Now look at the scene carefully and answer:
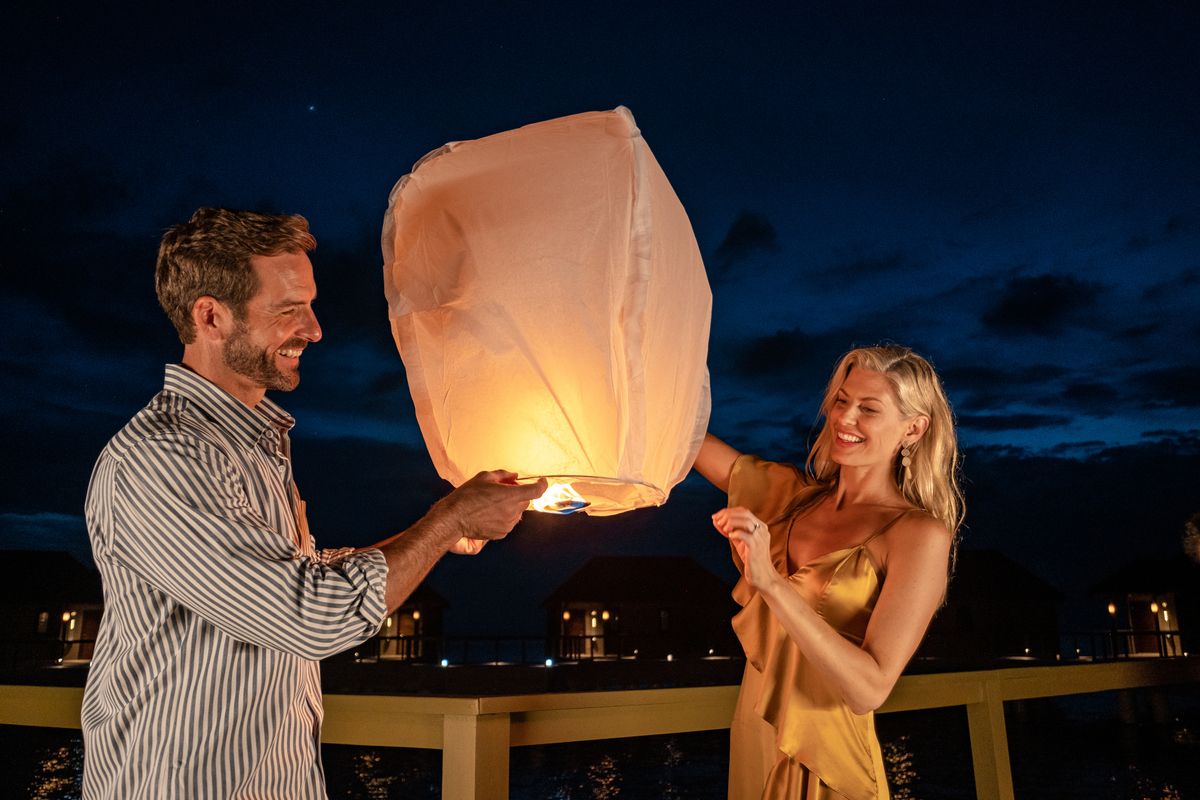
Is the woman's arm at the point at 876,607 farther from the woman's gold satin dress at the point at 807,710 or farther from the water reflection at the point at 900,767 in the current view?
the water reflection at the point at 900,767

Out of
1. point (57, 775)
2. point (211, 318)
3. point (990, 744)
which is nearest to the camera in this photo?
point (211, 318)

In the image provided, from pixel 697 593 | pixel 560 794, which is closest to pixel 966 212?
pixel 697 593

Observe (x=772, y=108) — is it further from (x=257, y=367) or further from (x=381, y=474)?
(x=381, y=474)

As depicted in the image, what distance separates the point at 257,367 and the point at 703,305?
2.83 feet

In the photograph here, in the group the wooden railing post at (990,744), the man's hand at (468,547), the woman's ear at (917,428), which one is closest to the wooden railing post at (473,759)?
the man's hand at (468,547)

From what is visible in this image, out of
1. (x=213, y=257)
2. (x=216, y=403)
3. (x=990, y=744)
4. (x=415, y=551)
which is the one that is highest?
(x=213, y=257)

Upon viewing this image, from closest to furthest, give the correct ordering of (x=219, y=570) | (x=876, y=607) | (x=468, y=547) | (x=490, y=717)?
(x=219, y=570), (x=468, y=547), (x=490, y=717), (x=876, y=607)

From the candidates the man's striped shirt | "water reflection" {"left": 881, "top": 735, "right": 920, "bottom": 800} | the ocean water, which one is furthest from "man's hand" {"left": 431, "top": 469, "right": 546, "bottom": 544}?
the ocean water

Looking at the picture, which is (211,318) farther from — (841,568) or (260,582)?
(841,568)

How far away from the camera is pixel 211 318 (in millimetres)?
1550

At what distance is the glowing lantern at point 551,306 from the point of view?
150 centimetres

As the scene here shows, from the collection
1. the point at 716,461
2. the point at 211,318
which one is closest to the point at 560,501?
the point at 211,318

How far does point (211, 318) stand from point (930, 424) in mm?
1756

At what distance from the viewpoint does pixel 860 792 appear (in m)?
2.04
